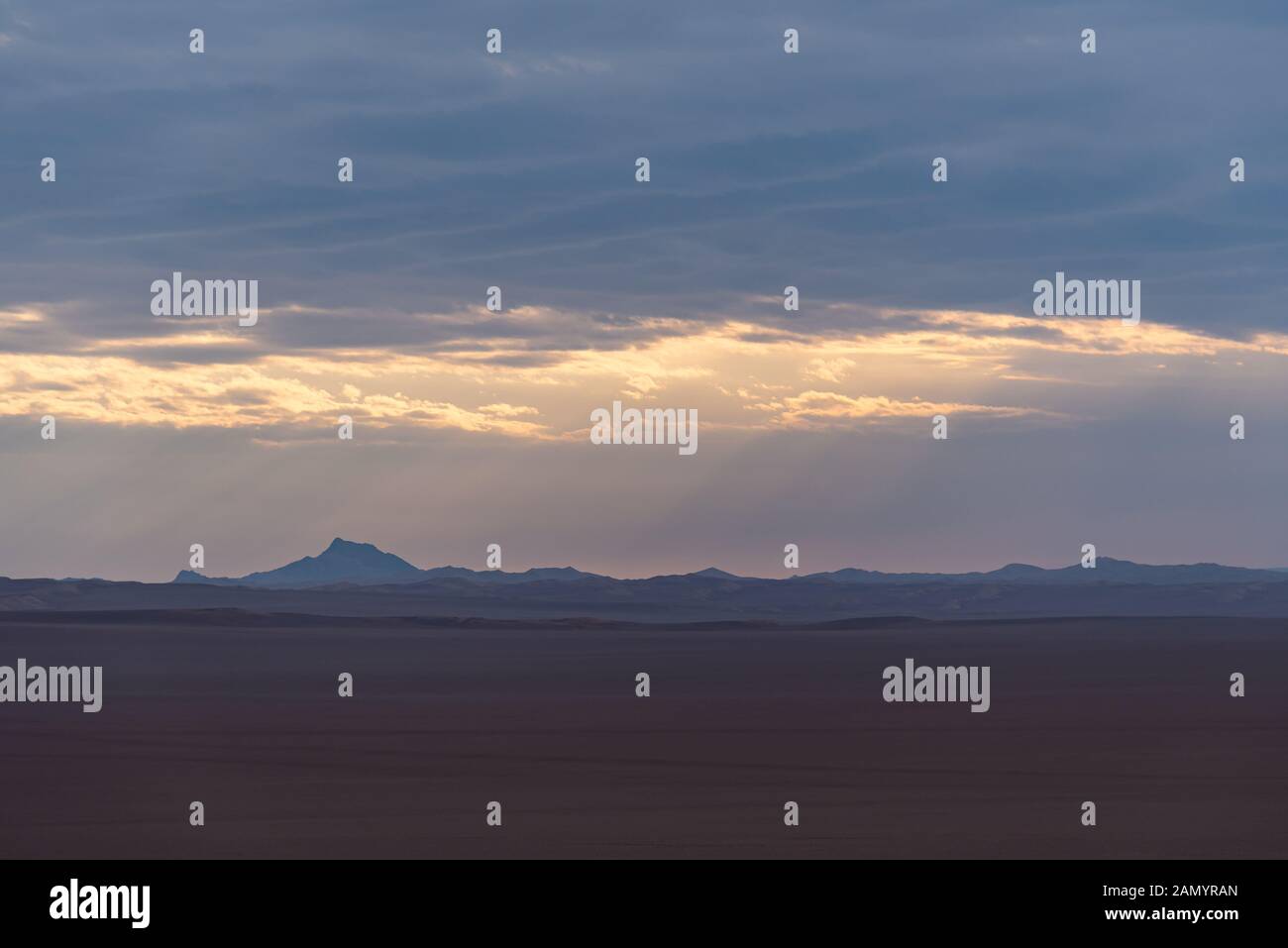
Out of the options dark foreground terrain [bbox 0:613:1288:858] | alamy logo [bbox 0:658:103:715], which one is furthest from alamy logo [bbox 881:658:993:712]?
alamy logo [bbox 0:658:103:715]

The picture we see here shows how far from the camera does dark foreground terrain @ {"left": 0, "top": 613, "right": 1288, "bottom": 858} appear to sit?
24.2m

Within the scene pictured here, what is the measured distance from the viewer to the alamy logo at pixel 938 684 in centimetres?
4878

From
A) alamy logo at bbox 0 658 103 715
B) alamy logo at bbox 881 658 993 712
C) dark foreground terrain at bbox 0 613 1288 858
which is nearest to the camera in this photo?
dark foreground terrain at bbox 0 613 1288 858

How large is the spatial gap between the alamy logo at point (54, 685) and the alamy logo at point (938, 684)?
21.4 meters

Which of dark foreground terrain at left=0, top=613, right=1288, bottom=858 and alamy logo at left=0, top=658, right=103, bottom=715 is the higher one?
alamy logo at left=0, top=658, right=103, bottom=715

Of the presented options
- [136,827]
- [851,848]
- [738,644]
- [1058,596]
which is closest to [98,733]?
[136,827]

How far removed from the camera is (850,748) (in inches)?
1390

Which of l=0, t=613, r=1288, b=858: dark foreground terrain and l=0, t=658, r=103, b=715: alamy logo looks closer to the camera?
l=0, t=613, r=1288, b=858: dark foreground terrain

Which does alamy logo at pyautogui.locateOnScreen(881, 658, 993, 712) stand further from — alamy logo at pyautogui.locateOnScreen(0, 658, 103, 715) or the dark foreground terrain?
alamy logo at pyautogui.locateOnScreen(0, 658, 103, 715)

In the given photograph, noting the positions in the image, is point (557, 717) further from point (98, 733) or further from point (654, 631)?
point (654, 631)

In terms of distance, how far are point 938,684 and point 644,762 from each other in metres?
27.3

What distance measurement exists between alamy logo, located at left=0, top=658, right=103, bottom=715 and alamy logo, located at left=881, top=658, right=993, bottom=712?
2143 cm
